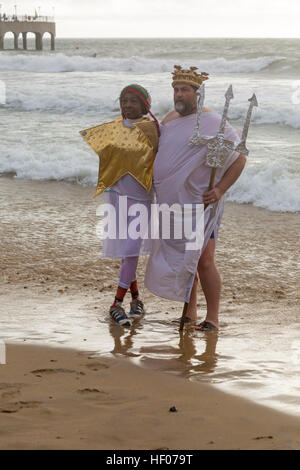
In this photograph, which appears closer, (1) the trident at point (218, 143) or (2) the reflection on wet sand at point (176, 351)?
(2) the reflection on wet sand at point (176, 351)

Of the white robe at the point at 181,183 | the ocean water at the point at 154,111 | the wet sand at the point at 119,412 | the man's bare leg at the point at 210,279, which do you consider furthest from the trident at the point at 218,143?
the ocean water at the point at 154,111

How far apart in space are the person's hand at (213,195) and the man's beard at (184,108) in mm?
484

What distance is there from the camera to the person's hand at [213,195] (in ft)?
Result: 13.1

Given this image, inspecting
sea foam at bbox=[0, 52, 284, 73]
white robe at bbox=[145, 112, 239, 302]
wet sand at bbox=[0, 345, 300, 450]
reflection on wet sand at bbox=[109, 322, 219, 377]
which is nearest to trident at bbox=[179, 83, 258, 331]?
white robe at bbox=[145, 112, 239, 302]

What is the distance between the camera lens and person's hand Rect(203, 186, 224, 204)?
4.00 meters

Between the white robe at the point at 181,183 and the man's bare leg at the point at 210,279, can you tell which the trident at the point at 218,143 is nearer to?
the white robe at the point at 181,183

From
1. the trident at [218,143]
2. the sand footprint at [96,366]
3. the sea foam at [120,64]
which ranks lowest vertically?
the sand footprint at [96,366]

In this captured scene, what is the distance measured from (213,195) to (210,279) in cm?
56

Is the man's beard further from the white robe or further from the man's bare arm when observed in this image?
the man's bare arm

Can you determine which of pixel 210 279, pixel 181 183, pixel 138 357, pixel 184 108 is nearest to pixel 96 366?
pixel 138 357

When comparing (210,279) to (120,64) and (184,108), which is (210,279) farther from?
(120,64)

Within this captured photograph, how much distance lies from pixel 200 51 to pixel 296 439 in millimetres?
44996

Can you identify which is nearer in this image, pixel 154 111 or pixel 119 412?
pixel 119 412

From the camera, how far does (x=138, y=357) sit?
372cm
